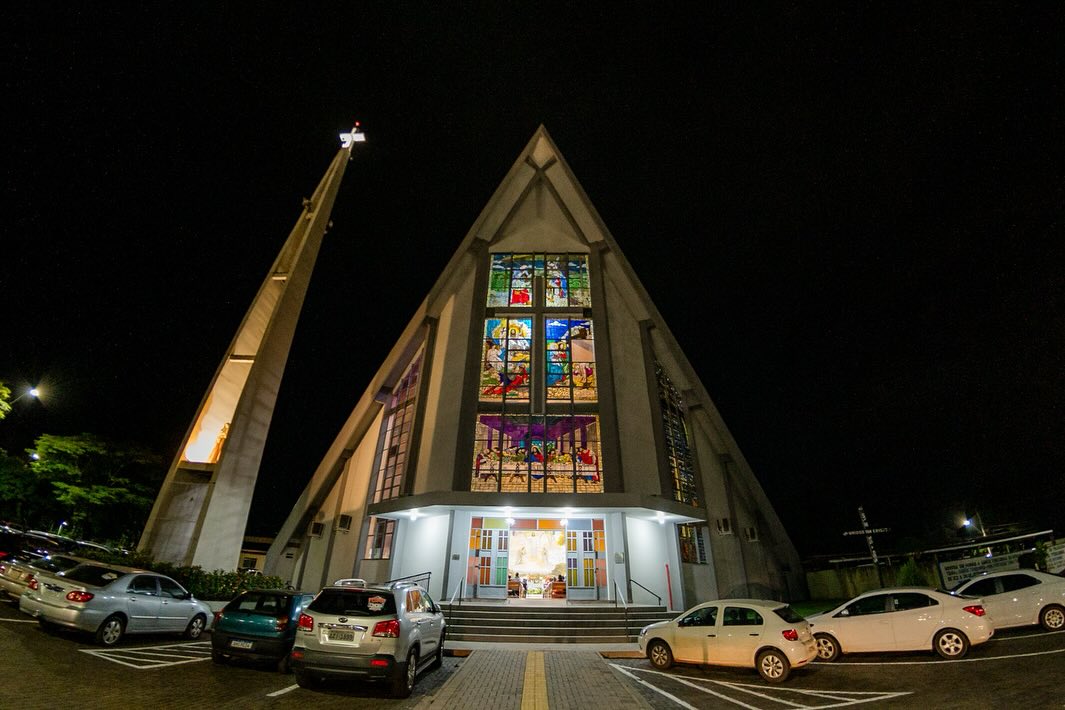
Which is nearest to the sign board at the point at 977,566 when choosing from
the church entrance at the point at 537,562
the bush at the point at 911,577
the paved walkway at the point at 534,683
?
the bush at the point at 911,577

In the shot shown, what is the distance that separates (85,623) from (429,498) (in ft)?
29.9

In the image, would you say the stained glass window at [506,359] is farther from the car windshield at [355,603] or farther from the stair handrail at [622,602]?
the car windshield at [355,603]

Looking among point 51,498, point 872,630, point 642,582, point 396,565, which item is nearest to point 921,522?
point 642,582

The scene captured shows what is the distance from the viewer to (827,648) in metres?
9.48

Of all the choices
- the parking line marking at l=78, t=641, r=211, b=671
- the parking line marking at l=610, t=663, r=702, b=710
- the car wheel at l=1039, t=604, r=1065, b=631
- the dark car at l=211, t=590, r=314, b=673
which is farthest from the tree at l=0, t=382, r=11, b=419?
the car wheel at l=1039, t=604, r=1065, b=631

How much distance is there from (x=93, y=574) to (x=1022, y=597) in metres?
19.1

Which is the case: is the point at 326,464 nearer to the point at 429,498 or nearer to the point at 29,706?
the point at 429,498

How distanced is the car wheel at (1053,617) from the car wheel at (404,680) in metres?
13.2

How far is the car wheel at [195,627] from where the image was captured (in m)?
9.87

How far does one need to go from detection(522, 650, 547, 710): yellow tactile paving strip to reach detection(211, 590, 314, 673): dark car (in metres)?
4.19

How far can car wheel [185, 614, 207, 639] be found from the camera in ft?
32.4

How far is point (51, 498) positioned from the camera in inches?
995

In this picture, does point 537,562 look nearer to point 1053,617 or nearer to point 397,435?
point 397,435

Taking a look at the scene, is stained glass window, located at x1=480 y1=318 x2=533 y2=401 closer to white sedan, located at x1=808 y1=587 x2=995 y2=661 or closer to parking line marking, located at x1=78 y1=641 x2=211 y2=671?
parking line marking, located at x1=78 y1=641 x2=211 y2=671
